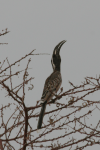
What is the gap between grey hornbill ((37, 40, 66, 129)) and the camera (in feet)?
14.9

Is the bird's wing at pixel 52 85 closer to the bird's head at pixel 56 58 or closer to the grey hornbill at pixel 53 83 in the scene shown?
the grey hornbill at pixel 53 83

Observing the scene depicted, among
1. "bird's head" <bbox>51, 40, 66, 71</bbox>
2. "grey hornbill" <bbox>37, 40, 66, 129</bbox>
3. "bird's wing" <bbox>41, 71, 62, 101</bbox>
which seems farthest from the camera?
"bird's head" <bbox>51, 40, 66, 71</bbox>

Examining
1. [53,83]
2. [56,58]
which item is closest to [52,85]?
[53,83]

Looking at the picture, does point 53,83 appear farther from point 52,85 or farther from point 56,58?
point 56,58

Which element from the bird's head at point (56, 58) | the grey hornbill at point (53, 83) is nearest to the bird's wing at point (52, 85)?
the grey hornbill at point (53, 83)

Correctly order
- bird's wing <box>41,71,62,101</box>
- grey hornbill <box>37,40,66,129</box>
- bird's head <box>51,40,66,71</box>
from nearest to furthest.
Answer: grey hornbill <box>37,40,66,129</box>, bird's wing <box>41,71,62,101</box>, bird's head <box>51,40,66,71</box>

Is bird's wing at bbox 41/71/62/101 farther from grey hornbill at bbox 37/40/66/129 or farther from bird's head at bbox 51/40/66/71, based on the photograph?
bird's head at bbox 51/40/66/71

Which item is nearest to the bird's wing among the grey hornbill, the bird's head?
the grey hornbill

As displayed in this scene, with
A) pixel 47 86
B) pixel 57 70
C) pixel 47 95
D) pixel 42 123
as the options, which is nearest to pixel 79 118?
pixel 42 123

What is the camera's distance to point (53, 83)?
6016 mm

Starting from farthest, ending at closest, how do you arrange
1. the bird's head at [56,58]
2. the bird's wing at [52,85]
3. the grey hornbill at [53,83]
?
1. the bird's head at [56,58]
2. the bird's wing at [52,85]
3. the grey hornbill at [53,83]

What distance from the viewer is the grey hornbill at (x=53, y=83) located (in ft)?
14.9

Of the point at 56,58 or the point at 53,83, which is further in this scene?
the point at 56,58

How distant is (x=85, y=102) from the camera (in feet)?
11.6
